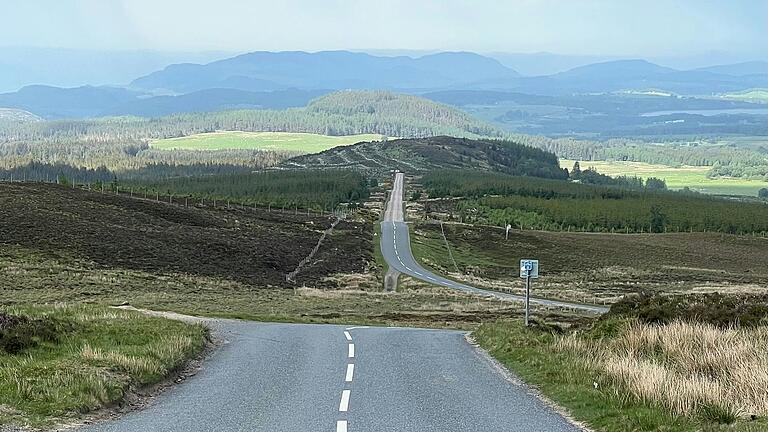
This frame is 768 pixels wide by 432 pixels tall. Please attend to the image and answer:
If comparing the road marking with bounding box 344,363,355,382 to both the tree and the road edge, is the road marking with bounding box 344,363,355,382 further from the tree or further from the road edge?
the tree

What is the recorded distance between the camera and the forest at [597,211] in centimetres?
13512

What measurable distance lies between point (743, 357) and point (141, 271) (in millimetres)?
45266

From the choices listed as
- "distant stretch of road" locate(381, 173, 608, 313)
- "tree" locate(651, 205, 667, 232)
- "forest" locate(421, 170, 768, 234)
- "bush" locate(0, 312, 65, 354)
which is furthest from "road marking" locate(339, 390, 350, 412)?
"tree" locate(651, 205, 667, 232)

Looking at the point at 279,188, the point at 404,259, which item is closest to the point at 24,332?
the point at 404,259

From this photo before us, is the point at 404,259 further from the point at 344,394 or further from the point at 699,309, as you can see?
the point at 344,394

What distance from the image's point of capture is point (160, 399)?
14.4 meters

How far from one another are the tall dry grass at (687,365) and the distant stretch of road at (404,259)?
35.6 metres

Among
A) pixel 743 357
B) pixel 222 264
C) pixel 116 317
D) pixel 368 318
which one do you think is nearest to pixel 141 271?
pixel 222 264

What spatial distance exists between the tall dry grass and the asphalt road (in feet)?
5.11

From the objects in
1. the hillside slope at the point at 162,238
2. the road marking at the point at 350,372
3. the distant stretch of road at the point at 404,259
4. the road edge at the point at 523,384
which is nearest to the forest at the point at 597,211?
the distant stretch of road at the point at 404,259

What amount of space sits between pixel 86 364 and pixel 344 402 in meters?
4.82

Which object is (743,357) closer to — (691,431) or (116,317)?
(691,431)

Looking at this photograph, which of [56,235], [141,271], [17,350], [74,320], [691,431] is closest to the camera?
[691,431]

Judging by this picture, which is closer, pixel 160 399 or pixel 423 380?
pixel 160 399
